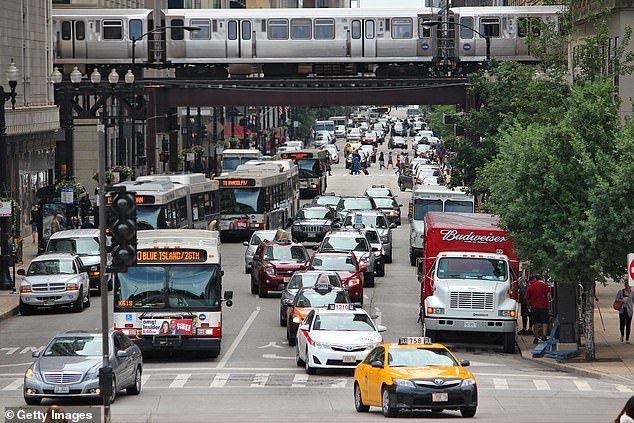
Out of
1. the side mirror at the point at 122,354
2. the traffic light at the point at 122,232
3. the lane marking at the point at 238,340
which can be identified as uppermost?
the traffic light at the point at 122,232

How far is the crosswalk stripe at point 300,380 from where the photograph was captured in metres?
26.0

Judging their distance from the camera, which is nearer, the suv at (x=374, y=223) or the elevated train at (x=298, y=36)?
the suv at (x=374, y=223)

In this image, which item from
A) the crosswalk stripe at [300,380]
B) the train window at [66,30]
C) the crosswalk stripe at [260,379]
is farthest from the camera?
the train window at [66,30]

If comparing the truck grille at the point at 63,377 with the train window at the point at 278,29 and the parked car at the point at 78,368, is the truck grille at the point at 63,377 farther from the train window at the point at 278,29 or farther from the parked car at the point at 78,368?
the train window at the point at 278,29

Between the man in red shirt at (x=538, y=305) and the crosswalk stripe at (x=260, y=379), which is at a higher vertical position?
the man in red shirt at (x=538, y=305)

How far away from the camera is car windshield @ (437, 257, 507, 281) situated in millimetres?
32062

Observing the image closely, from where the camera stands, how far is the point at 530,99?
39656 mm

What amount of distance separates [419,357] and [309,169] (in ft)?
203

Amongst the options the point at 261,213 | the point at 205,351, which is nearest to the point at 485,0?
the point at 261,213

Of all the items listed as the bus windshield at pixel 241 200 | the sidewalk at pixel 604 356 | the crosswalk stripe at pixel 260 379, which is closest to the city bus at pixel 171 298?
the crosswalk stripe at pixel 260 379

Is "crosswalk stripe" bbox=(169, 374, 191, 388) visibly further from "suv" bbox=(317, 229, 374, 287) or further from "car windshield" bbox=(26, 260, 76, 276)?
"suv" bbox=(317, 229, 374, 287)

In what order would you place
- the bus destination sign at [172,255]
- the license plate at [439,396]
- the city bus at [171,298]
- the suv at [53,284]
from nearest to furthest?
the license plate at [439,396], the city bus at [171,298], the bus destination sign at [172,255], the suv at [53,284]

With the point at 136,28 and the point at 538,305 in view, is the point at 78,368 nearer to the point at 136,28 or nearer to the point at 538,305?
the point at 538,305

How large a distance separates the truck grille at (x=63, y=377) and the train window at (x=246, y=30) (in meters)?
46.8
